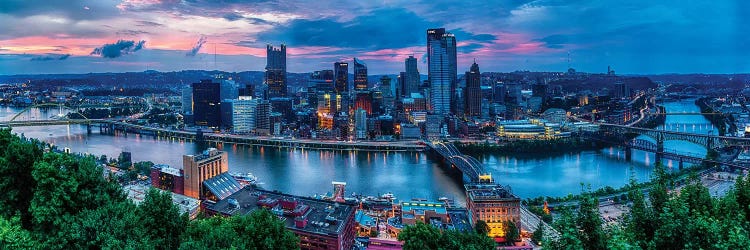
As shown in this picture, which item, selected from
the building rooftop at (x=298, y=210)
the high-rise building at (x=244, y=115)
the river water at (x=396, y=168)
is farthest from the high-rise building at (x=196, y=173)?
the high-rise building at (x=244, y=115)

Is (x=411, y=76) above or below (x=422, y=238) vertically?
above

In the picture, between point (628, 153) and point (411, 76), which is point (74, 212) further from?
point (411, 76)

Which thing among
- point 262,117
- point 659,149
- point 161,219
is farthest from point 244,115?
point 161,219

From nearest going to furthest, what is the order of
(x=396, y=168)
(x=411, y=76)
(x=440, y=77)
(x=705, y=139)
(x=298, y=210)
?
(x=298, y=210)
(x=396, y=168)
(x=705, y=139)
(x=440, y=77)
(x=411, y=76)

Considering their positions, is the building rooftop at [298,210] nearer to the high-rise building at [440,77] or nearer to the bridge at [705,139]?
the bridge at [705,139]

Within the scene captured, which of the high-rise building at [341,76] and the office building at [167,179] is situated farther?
the high-rise building at [341,76]

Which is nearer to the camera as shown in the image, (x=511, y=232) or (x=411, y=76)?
(x=511, y=232)
